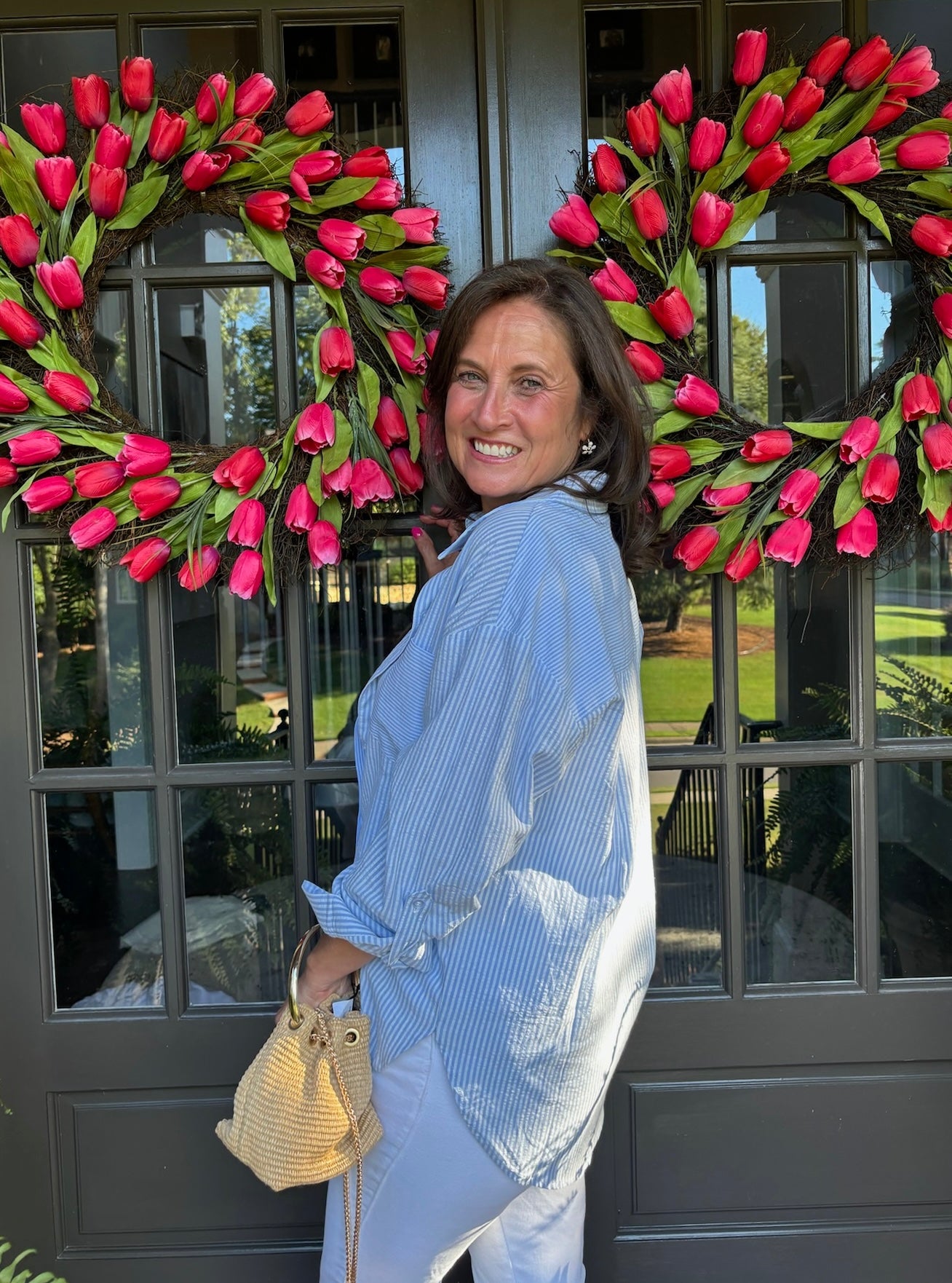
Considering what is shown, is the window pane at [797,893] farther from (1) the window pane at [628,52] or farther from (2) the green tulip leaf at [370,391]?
(1) the window pane at [628,52]

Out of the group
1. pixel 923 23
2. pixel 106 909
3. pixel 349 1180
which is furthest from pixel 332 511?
pixel 923 23

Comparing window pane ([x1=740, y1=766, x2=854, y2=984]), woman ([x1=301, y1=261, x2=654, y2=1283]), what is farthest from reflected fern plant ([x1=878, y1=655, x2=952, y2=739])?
woman ([x1=301, y1=261, x2=654, y2=1283])

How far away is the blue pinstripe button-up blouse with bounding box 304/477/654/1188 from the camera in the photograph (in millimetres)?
1036

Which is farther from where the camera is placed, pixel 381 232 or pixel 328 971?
pixel 381 232

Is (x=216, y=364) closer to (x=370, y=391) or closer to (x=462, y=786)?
(x=370, y=391)

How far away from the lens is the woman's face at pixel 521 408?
1.24 metres

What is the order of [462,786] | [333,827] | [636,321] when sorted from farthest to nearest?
[333,827]
[636,321]
[462,786]

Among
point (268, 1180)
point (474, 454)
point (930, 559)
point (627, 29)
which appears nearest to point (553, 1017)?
point (268, 1180)

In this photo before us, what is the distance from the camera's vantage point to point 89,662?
1.71m

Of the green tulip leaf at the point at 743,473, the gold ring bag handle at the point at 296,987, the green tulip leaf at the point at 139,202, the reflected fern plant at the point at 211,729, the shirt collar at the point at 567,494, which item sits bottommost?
the gold ring bag handle at the point at 296,987

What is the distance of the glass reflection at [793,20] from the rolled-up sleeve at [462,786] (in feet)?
3.70

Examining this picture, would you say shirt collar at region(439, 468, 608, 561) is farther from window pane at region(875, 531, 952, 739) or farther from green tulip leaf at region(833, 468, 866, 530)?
window pane at region(875, 531, 952, 739)

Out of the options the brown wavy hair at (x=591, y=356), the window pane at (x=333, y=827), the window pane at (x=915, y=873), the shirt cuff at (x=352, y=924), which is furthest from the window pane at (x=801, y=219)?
the shirt cuff at (x=352, y=924)

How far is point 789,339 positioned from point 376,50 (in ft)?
2.55
